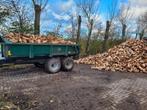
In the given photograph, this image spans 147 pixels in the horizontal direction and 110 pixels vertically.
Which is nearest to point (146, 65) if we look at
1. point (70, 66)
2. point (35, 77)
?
point (70, 66)

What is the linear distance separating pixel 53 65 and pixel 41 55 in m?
0.93

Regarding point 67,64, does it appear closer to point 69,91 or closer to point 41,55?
point 41,55

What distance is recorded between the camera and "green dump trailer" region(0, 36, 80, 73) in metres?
12.9

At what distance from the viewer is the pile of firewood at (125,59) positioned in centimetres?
1816

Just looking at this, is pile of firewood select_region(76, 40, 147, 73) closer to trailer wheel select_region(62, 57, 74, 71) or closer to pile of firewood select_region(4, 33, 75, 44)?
trailer wheel select_region(62, 57, 74, 71)

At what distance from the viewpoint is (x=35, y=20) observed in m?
21.1

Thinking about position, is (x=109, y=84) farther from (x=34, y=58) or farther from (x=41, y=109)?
(x=41, y=109)

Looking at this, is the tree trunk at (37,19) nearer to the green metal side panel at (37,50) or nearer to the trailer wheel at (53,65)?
the green metal side panel at (37,50)

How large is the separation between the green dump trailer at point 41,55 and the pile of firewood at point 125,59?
3.03m

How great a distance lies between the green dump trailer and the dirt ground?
568 mm

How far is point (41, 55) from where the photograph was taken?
14.4m

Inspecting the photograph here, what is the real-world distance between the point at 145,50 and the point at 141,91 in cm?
948

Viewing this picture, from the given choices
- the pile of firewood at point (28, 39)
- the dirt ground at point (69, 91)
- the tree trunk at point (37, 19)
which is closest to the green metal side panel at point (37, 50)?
the pile of firewood at point (28, 39)

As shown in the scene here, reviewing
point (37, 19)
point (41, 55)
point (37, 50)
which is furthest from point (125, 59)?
point (37, 50)
